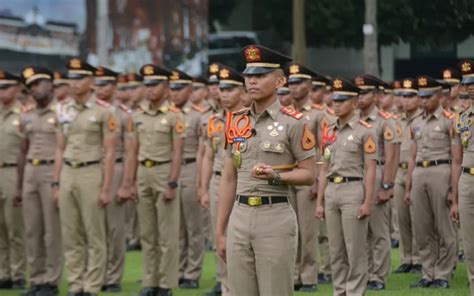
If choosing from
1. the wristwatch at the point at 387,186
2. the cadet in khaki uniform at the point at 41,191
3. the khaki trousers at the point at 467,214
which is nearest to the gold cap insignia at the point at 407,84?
the wristwatch at the point at 387,186

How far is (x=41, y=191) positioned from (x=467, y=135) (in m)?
5.21

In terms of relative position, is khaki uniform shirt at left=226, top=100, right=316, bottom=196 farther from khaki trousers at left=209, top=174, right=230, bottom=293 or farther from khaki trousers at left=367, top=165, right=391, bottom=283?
khaki trousers at left=367, top=165, right=391, bottom=283

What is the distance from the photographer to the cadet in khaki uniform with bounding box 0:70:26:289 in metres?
15.6

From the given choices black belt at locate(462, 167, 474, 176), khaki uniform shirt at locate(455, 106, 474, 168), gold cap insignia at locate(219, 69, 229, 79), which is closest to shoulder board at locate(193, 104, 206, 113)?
gold cap insignia at locate(219, 69, 229, 79)

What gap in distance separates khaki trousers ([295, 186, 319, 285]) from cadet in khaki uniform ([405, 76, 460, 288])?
1256 mm

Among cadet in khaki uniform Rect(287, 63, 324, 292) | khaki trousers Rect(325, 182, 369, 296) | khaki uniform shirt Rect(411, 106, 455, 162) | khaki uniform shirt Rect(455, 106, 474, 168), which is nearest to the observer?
khaki uniform shirt Rect(455, 106, 474, 168)

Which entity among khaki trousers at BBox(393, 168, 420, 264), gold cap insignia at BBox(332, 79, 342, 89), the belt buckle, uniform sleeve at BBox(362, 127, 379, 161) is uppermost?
gold cap insignia at BBox(332, 79, 342, 89)

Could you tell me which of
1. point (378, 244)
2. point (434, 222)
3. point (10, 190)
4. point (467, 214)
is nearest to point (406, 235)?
point (434, 222)

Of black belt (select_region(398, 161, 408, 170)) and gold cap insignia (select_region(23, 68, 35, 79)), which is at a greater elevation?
gold cap insignia (select_region(23, 68, 35, 79))

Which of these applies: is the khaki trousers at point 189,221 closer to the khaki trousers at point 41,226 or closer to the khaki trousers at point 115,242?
the khaki trousers at point 115,242

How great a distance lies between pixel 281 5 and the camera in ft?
112

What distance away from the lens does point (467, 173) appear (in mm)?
12664

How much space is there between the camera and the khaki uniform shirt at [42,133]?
49.2 ft

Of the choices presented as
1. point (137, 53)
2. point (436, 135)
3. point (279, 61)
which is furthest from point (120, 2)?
point (279, 61)
